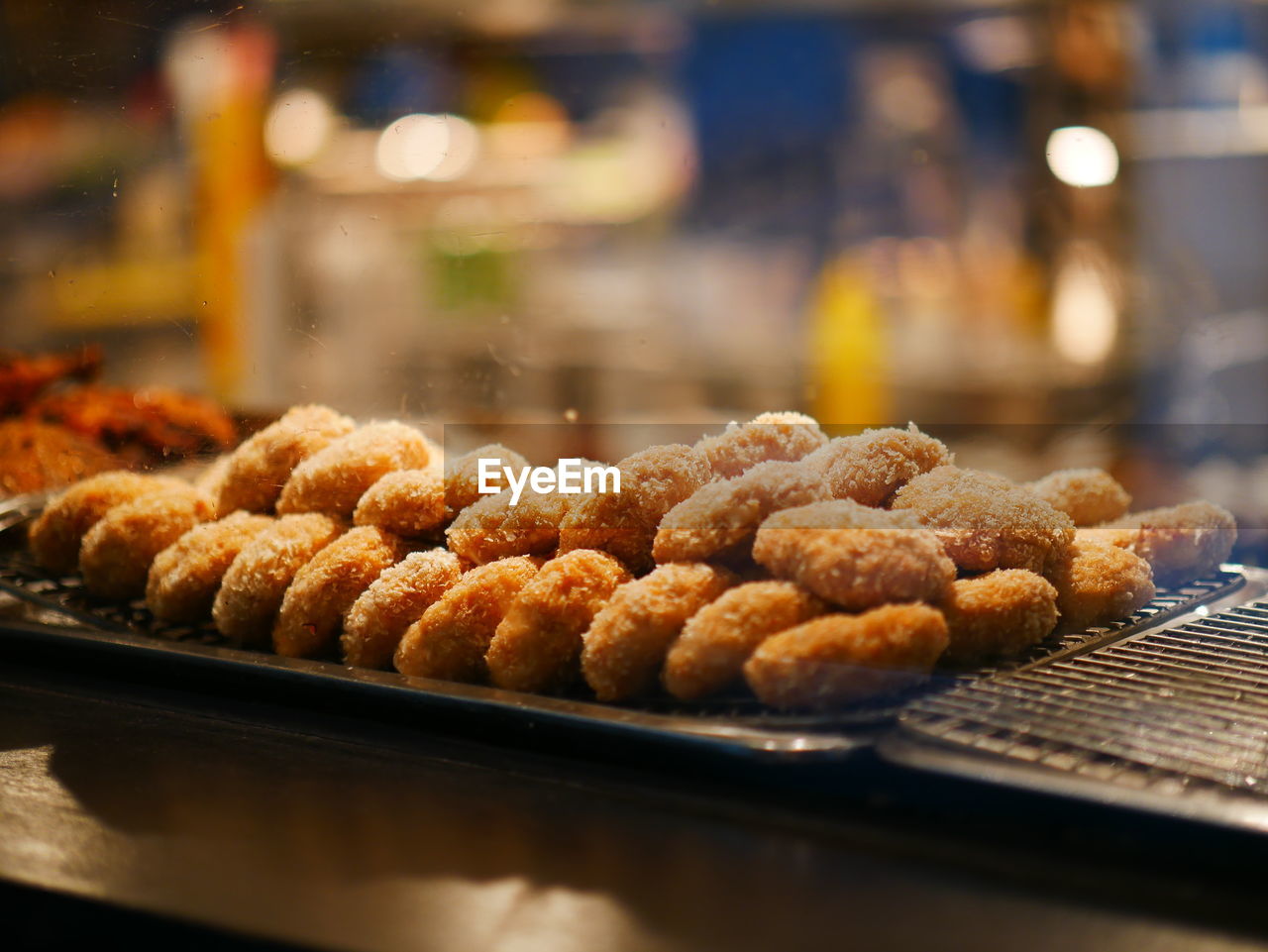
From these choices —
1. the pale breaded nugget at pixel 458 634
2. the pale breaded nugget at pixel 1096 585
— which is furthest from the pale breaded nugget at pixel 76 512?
the pale breaded nugget at pixel 1096 585

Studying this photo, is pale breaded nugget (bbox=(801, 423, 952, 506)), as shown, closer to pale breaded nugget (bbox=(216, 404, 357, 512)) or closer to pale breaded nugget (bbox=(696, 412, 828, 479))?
pale breaded nugget (bbox=(696, 412, 828, 479))

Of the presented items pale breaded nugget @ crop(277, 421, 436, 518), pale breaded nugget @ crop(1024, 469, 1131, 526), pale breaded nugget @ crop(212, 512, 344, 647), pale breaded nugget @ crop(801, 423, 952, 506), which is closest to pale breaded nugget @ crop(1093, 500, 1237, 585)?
pale breaded nugget @ crop(1024, 469, 1131, 526)

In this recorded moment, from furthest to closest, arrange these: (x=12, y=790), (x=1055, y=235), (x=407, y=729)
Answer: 1. (x=1055, y=235)
2. (x=407, y=729)
3. (x=12, y=790)

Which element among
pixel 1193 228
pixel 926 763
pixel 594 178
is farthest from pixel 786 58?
pixel 926 763

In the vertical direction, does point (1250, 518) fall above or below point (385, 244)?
below

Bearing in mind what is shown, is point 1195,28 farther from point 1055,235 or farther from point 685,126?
point 685,126

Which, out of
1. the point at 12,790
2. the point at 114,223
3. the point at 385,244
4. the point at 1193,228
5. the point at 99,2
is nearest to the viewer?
the point at 12,790

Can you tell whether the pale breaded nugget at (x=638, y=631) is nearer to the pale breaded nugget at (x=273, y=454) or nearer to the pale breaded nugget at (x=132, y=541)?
the pale breaded nugget at (x=273, y=454)
